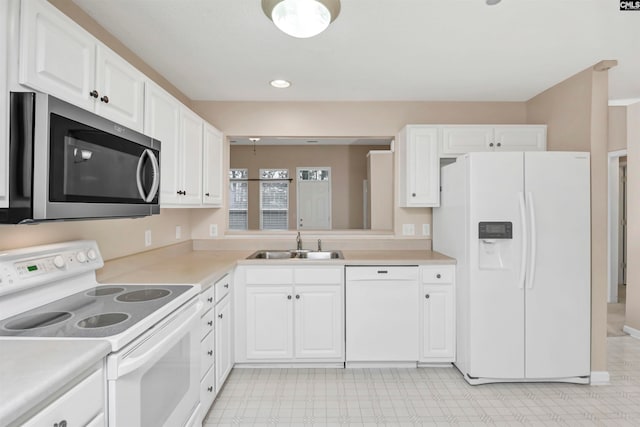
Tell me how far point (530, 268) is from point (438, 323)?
0.79m

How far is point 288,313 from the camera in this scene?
2.69 metres

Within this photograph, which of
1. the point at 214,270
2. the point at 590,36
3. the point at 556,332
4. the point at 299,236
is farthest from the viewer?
the point at 299,236

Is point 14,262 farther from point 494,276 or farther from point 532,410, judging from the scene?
point 532,410

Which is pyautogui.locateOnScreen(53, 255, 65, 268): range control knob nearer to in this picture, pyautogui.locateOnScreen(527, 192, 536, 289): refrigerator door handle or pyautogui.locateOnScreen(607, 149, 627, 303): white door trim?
pyautogui.locateOnScreen(527, 192, 536, 289): refrigerator door handle

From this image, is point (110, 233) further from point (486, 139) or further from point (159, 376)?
point (486, 139)

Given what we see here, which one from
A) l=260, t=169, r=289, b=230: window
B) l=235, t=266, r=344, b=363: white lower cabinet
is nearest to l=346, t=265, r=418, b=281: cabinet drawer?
l=235, t=266, r=344, b=363: white lower cabinet

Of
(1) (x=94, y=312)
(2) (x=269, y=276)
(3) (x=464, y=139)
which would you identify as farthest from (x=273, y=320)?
(3) (x=464, y=139)

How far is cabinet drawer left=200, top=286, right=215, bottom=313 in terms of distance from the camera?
2.01 meters

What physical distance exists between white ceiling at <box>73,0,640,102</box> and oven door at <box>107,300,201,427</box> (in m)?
1.58

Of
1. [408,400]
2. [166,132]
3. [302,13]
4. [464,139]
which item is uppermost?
[302,13]

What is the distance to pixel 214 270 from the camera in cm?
226

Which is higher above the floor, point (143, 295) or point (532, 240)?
point (532, 240)

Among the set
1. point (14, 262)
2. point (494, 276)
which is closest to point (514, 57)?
point (494, 276)

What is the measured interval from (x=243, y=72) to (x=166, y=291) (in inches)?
68.4
